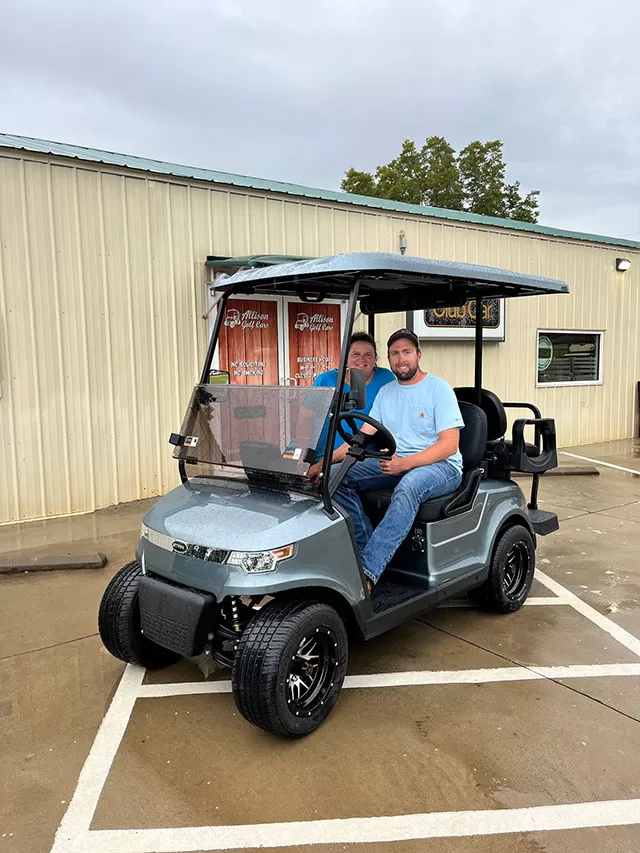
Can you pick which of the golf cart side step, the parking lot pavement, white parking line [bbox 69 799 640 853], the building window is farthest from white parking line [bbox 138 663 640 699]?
the building window

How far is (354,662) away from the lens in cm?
338

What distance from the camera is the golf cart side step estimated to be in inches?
170

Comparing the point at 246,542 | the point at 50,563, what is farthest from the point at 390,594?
the point at 50,563

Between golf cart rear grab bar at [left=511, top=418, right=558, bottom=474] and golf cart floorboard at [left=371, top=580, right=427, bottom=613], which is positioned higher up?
golf cart rear grab bar at [left=511, top=418, right=558, bottom=474]

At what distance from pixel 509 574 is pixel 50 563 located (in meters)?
3.28

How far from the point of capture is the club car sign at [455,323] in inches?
347

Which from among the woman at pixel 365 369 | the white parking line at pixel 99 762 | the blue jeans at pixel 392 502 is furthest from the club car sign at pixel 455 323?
the white parking line at pixel 99 762

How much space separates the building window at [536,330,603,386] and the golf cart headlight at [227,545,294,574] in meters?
8.52

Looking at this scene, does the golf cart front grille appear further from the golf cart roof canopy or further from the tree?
the tree

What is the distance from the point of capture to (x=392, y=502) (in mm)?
3318

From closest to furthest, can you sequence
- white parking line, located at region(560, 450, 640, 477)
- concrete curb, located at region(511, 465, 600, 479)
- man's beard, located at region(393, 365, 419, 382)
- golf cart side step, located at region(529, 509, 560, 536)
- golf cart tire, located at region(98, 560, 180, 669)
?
golf cart tire, located at region(98, 560, 180, 669), man's beard, located at region(393, 365, 419, 382), golf cart side step, located at region(529, 509, 560, 536), concrete curb, located at region(511, 465, 600, 479), white parking line, located at region(560, 450, 640, 477)

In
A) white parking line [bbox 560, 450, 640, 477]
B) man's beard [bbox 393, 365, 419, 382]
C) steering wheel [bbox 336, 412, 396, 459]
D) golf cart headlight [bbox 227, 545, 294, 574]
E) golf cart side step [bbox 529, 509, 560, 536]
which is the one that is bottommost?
white parking line [bbox 560, 450, 640, 477]

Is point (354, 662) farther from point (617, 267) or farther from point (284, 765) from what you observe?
point (617, 267)

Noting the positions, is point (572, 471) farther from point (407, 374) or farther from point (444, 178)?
point (444, 178)
